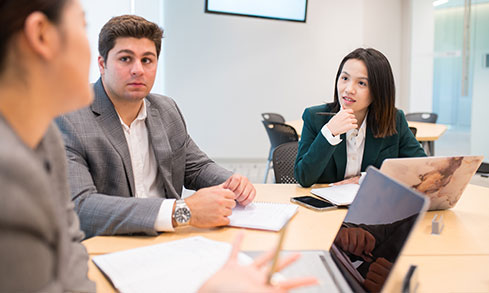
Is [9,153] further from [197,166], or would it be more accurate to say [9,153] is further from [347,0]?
[347,0]

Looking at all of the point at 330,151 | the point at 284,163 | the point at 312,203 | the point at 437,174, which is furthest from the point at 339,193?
the point at 284,163

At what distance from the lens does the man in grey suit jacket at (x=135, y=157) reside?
138 centimetres

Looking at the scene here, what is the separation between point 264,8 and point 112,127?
5.21 m

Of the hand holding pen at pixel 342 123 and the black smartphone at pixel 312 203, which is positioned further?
the hand holding pen at pixel 342 123

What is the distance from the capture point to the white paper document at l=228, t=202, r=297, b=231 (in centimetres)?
142

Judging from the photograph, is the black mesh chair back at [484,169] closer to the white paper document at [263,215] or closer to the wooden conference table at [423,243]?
the wooden conference table at [423,243]

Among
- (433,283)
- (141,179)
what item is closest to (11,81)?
(433,283)

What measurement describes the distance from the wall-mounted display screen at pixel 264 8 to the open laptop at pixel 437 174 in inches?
204

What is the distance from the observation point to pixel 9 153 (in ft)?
1.80

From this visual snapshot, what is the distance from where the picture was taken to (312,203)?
1704 mm

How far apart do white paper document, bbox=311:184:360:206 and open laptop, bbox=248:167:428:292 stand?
1.75 ft

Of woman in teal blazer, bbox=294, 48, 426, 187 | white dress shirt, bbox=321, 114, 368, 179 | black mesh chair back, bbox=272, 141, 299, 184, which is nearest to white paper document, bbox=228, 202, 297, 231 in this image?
woman in teal blazer, bbox=294, 48, 426, 187

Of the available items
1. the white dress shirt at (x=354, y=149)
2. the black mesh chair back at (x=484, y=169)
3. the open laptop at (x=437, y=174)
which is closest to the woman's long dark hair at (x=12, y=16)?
the open laptop at (x=437, y=174)

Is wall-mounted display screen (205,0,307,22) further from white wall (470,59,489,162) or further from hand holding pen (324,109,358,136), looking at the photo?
hand holding pen (324,109,358,136)
